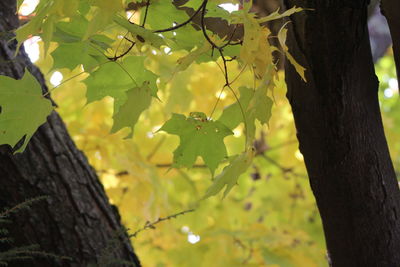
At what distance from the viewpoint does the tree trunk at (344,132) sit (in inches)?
33.3

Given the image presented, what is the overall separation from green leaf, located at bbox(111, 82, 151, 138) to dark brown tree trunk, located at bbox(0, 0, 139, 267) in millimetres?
462

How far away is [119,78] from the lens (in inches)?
39.1

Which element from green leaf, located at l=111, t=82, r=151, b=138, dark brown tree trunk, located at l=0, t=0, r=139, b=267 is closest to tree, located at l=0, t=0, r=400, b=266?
green leaf, located at l=111, t=82, r=151, b=138

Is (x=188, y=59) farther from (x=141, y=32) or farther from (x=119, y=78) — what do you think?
(x=119, y=78)

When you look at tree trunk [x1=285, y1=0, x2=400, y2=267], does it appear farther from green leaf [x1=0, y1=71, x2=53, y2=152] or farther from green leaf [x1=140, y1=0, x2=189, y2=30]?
green leaf [x1=0, y1=71, x2=53, y2=152]

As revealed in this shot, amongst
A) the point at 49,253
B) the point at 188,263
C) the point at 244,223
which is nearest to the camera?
the point at 49,253

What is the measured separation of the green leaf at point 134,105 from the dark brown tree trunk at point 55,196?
1.52 ft

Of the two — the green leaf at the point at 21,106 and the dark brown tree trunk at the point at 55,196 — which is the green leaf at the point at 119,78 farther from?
the dark brown tree trunk at the point at 55,196

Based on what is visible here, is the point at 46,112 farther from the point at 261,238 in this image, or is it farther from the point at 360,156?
the point at 261,238

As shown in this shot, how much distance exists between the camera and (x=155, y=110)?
2.58 metres

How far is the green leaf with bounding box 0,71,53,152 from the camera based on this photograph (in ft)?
2.85

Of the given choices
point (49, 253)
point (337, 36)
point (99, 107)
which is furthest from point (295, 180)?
point (337, 36)

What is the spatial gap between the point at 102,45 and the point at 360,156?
46cm

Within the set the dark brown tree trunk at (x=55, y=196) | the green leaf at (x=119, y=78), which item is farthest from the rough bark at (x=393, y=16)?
the dark brown tree trunk at (x=55, y=196)
